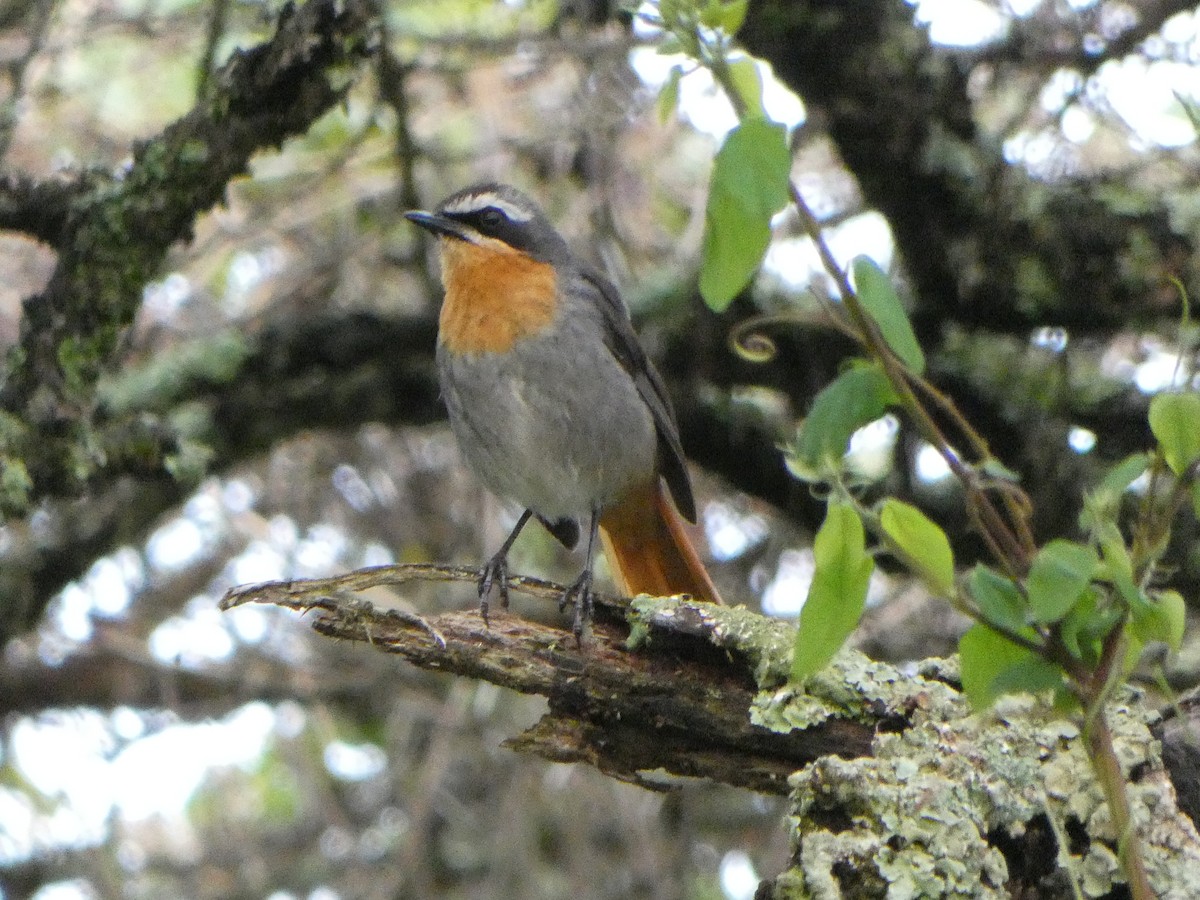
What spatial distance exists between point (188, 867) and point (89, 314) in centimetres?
428

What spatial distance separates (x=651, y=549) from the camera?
17.9ft

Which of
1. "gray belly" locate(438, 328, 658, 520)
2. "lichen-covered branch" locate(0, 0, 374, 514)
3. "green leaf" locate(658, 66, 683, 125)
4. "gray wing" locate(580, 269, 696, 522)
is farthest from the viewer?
"gray wing" locate(580, 269, 696, 522)

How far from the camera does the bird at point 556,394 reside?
5.25 m

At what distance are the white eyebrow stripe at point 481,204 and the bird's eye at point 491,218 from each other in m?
0.02

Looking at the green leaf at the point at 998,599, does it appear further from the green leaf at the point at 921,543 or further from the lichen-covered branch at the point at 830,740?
the lichen-covered branch at the point at 830,740

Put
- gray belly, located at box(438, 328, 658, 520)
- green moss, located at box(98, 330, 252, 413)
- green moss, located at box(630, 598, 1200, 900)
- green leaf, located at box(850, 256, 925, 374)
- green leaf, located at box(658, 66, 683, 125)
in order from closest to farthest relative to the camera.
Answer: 1. green leaf, located at box(850, 256, 925, 374)
2. green leaf, located at box(658, 66, 683, 125)
3. green moss, located at box(630, 598, 1200, 900)
4. gray belly, located at box(438, 328, 658, 520)
5. green moss, located at box(98, 330, 252, 413)

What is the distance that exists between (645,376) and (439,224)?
0.93 metres

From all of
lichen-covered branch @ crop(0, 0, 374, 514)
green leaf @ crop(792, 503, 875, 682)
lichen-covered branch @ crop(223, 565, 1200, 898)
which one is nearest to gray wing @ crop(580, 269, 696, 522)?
lichen-covered branch @ crop(0, 0, 374, 514)

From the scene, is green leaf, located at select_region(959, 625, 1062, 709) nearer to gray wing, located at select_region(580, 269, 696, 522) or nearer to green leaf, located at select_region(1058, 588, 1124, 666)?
green leaf, located at select_region(1058, 588, 1124, 666)

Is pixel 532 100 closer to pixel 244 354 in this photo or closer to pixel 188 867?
pixel 244 354

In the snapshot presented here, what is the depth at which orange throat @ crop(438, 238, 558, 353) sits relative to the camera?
5.25 meters

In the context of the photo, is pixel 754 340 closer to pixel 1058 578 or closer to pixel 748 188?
pixel 748 188

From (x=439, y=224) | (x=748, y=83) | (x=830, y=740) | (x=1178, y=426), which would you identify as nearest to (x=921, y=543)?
(x=1178, y=426)

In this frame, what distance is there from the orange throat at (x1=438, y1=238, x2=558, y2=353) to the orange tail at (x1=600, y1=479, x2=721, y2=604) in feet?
2.53
